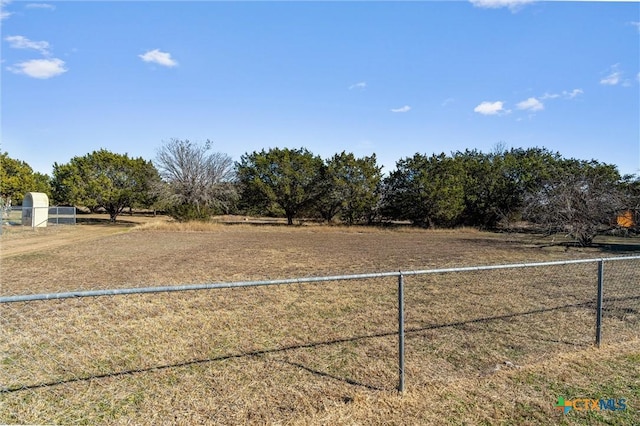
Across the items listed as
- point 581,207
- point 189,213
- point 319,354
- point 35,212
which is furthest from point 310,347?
point 189,213

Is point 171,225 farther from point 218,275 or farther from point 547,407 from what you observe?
point 547,407

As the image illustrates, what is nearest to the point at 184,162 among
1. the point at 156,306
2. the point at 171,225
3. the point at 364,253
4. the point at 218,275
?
the point at 171,225

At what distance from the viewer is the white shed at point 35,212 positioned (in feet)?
89.6

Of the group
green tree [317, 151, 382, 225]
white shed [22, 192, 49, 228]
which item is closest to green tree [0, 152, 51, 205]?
white shed [22, 192, 49, 228]

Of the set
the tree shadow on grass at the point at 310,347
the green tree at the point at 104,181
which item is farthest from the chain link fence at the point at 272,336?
the green tree at the point at 104,181

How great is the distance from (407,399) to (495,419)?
0.78 metres

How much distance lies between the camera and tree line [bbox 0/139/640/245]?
35406 millimetres

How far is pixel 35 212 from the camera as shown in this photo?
1078 inches

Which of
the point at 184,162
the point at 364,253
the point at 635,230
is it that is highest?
the point at 184,162

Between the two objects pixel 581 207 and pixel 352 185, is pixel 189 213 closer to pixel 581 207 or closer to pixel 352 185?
pixel 352 185

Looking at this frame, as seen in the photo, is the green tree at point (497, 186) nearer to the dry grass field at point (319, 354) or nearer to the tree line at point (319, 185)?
the tree line at point (319, 185)

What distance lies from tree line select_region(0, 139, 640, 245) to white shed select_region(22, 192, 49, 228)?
8.02 metres

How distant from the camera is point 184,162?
38.6 m

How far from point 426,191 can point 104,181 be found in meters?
34.4
